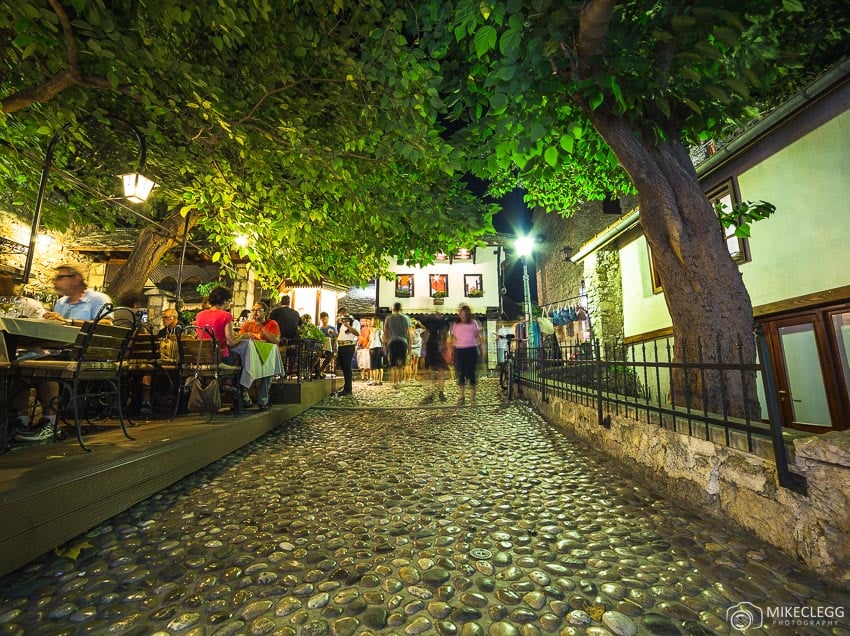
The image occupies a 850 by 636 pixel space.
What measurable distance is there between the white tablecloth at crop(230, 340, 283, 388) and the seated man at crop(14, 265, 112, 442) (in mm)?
1728

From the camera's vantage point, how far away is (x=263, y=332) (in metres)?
6.35

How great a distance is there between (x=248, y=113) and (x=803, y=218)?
848 centimetres

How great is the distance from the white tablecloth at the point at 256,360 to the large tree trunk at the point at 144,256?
14.4 feet

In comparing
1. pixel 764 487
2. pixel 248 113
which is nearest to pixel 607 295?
pixel 764 487

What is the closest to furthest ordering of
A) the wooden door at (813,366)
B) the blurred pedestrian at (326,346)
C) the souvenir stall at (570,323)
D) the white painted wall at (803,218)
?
1. the white painted wall at (803,218)
2. the wooden door at (813,366)
3. the blurred pedestrian at (326,346)
4. the souvenir stall at (570,323)

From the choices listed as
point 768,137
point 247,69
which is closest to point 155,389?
point 247,69

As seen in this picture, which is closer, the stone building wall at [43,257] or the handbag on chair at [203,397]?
the handbag on chair at [203,397]

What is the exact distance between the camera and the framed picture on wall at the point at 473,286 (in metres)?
22.6

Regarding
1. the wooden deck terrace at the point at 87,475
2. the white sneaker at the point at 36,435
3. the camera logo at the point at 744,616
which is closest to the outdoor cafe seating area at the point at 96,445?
the wooden deck terrace at the point at 87,475

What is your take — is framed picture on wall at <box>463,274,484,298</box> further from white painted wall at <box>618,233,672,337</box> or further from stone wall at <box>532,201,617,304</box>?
white painted wall at <box>618,233,672,337</box>

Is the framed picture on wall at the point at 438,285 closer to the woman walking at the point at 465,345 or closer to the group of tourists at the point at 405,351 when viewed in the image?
the group of tourists at the point at 405,351

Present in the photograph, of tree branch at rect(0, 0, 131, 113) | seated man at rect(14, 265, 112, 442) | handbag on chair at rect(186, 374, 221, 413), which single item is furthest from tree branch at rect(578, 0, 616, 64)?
seated man at rect(14, 265, 112, 442)

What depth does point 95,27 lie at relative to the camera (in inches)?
149

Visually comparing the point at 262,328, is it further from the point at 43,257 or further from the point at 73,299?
the point at 43,257
